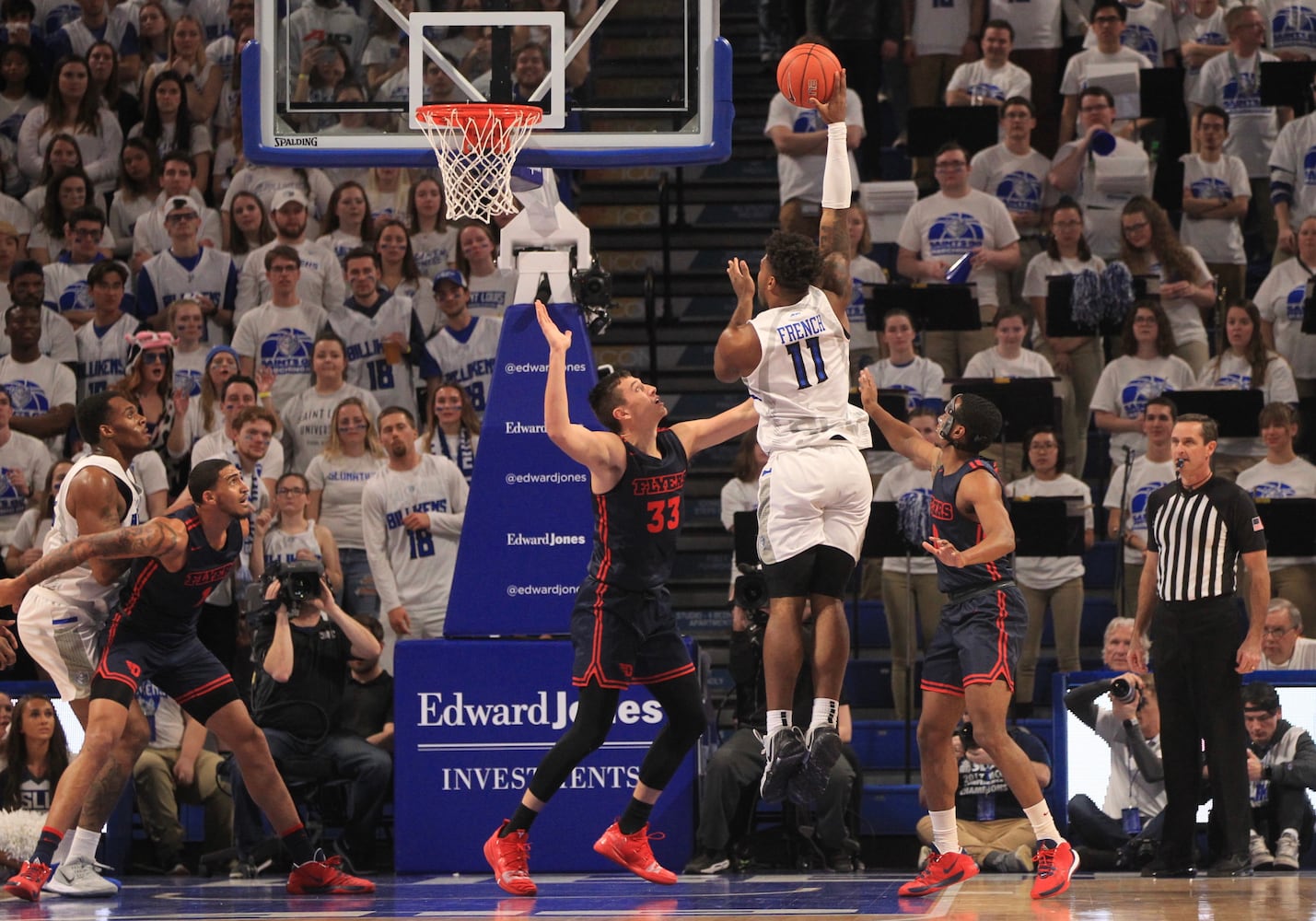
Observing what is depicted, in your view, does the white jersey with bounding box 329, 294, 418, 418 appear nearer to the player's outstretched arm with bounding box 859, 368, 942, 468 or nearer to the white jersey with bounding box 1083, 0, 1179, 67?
the player's outstretched arm with bounding box 859, 368, 942, 468

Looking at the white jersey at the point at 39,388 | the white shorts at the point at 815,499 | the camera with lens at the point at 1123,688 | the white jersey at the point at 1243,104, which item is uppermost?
the white jersey at the point at 1243,104

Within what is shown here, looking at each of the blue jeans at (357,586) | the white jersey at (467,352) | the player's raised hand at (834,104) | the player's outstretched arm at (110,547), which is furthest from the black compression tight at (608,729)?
the white jersey at (467,352)

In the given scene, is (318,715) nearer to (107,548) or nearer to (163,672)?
(163,672)

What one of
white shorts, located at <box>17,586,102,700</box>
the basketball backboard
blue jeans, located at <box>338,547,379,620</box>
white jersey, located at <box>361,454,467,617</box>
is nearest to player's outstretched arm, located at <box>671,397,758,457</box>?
the basketball backboard

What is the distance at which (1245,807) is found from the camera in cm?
1009

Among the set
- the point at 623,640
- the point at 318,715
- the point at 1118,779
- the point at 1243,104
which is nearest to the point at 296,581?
the point at 318,715

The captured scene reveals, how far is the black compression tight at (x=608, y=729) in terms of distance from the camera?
8.76 m

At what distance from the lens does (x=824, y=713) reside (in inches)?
332

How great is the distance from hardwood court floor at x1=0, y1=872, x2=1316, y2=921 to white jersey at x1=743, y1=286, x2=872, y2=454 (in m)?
2.14

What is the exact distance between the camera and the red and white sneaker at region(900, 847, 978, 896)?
8.65 meters

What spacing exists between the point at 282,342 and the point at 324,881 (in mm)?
5085

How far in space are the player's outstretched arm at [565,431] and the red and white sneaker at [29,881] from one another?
10.8 ft

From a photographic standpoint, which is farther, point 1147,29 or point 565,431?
point 1147,29

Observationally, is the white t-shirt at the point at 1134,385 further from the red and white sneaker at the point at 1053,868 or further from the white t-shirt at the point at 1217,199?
the red and white sneaker at the point at 1053,868
